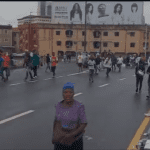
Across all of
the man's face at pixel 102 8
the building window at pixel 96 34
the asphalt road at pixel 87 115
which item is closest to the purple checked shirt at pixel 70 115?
the asphalt road at pixel 87 115

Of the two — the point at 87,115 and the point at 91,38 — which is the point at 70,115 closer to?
the point at 87,115

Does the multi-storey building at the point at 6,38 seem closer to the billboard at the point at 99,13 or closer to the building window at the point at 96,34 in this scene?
the billboard at the point at 99,13

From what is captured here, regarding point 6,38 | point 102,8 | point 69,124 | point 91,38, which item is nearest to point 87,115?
point 69,124

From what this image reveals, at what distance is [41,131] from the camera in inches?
272

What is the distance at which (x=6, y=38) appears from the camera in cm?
10006

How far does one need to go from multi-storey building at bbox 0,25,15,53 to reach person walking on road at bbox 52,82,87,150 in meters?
96.0

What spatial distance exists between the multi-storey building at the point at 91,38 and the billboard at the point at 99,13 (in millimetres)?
4858

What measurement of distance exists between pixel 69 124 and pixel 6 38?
10002 centimetres

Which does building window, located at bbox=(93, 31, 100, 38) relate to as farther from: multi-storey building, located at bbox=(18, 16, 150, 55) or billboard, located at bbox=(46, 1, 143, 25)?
billboard, located at bbox=(46, 1, 143, 25)

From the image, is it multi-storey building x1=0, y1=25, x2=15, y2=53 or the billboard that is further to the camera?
multi-storey building x1=0, y1=25, x2=15, y2=53

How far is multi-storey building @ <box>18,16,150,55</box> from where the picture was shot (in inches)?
2854

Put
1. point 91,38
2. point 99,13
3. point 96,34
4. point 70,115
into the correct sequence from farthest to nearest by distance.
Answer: point 99,13
point 96,34
point 91,38
point 70,115

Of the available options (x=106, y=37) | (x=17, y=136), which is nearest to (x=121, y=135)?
(x=17, y=136)

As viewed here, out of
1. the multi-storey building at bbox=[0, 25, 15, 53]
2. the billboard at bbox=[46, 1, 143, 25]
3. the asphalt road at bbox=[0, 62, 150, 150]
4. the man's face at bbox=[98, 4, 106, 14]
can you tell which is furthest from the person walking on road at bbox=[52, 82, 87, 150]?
the multi-storey building at bbox=[0, 25, 15, 53]
